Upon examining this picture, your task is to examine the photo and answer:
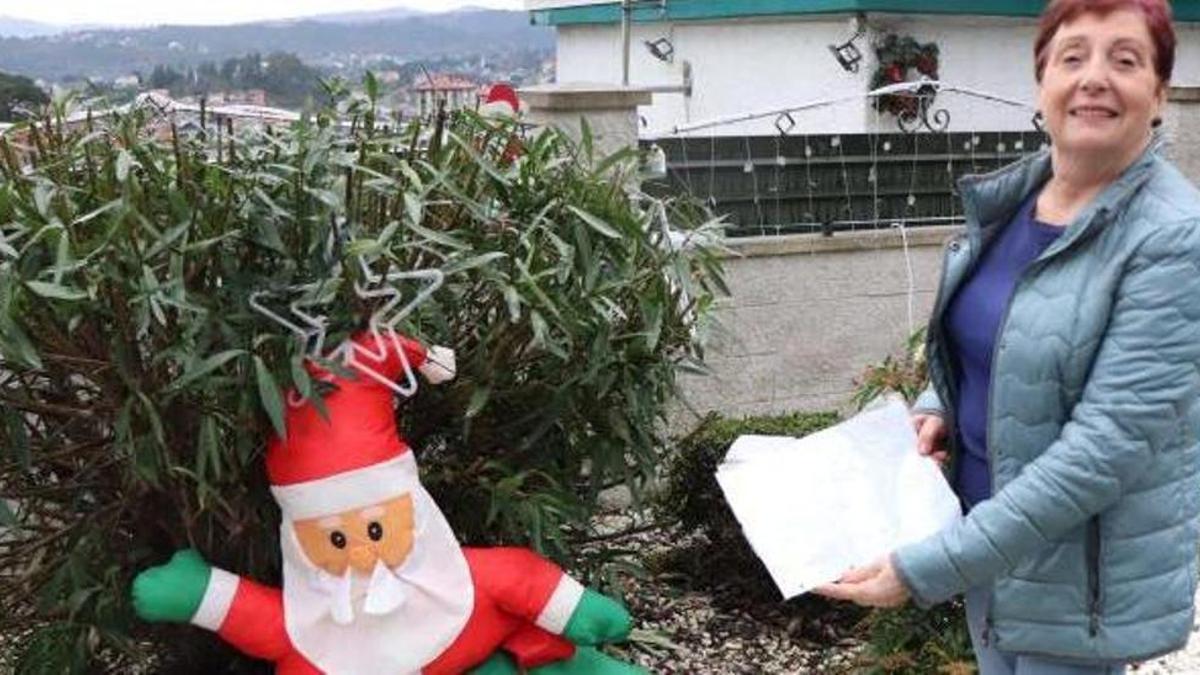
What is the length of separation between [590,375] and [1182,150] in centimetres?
518

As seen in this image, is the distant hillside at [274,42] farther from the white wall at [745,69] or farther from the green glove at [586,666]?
the green glove at [586,666]

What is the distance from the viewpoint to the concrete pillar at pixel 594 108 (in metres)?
5.00

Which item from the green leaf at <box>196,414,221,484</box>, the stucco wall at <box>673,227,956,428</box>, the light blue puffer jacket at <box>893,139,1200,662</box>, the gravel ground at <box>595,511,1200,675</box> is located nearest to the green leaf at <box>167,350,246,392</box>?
the green leaf at <box>196,414,221,484</box>

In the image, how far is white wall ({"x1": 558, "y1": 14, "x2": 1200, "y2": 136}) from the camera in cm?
891

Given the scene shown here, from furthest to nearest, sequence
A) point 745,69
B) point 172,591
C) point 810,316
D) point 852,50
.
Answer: point 745,69, point 852,50, point 810,316, point 172,591

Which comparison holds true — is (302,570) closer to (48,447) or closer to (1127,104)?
(48,447)

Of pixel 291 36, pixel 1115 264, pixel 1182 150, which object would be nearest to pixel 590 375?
pixel 1115 264

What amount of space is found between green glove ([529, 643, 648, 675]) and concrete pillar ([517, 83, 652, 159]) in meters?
2.43

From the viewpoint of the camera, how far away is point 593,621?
8.93 ft

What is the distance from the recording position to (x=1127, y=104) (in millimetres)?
1922

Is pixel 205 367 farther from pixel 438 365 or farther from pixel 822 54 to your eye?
pixel 822 54

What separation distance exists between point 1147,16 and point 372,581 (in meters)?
1.58

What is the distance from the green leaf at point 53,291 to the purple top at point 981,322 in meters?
1.41

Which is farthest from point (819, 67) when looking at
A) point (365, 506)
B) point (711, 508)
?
point (365, 506)
